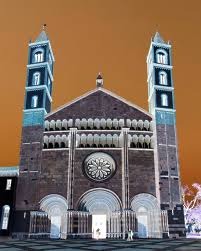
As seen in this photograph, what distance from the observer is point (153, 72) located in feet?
151

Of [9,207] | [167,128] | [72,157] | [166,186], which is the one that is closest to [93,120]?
[72,157]

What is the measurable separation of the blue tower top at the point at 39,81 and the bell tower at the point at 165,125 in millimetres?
14263

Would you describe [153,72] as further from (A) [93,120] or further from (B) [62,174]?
(B) [62,174]

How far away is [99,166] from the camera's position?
134 ft

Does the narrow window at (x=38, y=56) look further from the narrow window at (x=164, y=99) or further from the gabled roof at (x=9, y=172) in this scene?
the narrow window at (x=164, y=99)

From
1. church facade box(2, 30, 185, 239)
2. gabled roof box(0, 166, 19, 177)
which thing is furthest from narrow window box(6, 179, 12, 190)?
church facade box(2, 30, 185, 239)

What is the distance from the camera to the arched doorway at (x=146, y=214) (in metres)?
38.4

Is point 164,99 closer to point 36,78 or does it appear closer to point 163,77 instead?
point 163,77

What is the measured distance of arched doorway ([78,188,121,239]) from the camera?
128 ft

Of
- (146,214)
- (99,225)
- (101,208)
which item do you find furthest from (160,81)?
(99,225)

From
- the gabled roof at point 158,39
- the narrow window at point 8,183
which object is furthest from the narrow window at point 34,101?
the gabled roof at point 158,39

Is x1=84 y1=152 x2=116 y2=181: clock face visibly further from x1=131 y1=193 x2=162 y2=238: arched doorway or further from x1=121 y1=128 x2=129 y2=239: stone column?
x1=131 y1=193 x2=162 y2=238: arched doorway

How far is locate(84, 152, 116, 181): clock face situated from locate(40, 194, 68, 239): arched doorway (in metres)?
4.48

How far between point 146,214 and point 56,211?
34.6 ft
